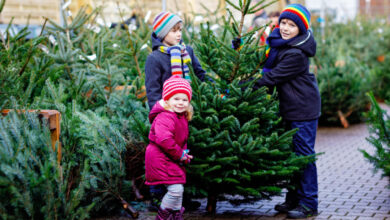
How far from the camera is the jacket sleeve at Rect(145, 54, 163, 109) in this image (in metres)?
4.97

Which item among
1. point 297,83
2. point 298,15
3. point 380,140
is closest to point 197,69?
point 297,83

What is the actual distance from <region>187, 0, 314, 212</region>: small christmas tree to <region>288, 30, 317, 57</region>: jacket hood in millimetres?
321

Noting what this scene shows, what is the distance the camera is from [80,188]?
13.0 feet

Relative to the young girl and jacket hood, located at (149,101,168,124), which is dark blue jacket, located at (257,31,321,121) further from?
jacket hood, located at (149,101,168,124)

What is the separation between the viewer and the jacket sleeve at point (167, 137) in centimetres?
434

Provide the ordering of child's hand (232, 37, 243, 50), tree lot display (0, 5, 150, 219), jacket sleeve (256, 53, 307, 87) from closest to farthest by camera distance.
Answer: tree lot display (0, 5, 150, 219), child's hand (232, 37, 243, 50), jacket sleeve (256, 53, 307, 87)

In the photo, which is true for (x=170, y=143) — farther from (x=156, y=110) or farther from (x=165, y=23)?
(x=165, y=23)

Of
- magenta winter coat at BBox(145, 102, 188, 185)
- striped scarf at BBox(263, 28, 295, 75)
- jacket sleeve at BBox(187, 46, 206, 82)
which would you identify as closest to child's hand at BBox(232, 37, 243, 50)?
striped scarf at BBox(263, 28, 295, 75)

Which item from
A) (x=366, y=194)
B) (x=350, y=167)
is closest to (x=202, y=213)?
(x=366, y=194)

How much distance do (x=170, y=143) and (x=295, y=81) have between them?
1508 millimetres

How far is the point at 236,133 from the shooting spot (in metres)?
4.89

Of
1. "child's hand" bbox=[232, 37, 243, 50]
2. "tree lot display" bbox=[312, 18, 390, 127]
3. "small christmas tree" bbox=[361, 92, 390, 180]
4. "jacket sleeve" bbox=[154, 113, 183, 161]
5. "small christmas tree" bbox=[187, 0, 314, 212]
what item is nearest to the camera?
"jacket sleeve" bbox=[154, 113, 183, 161]

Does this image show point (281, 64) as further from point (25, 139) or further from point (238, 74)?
point (25, 139)

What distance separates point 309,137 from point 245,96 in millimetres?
816
